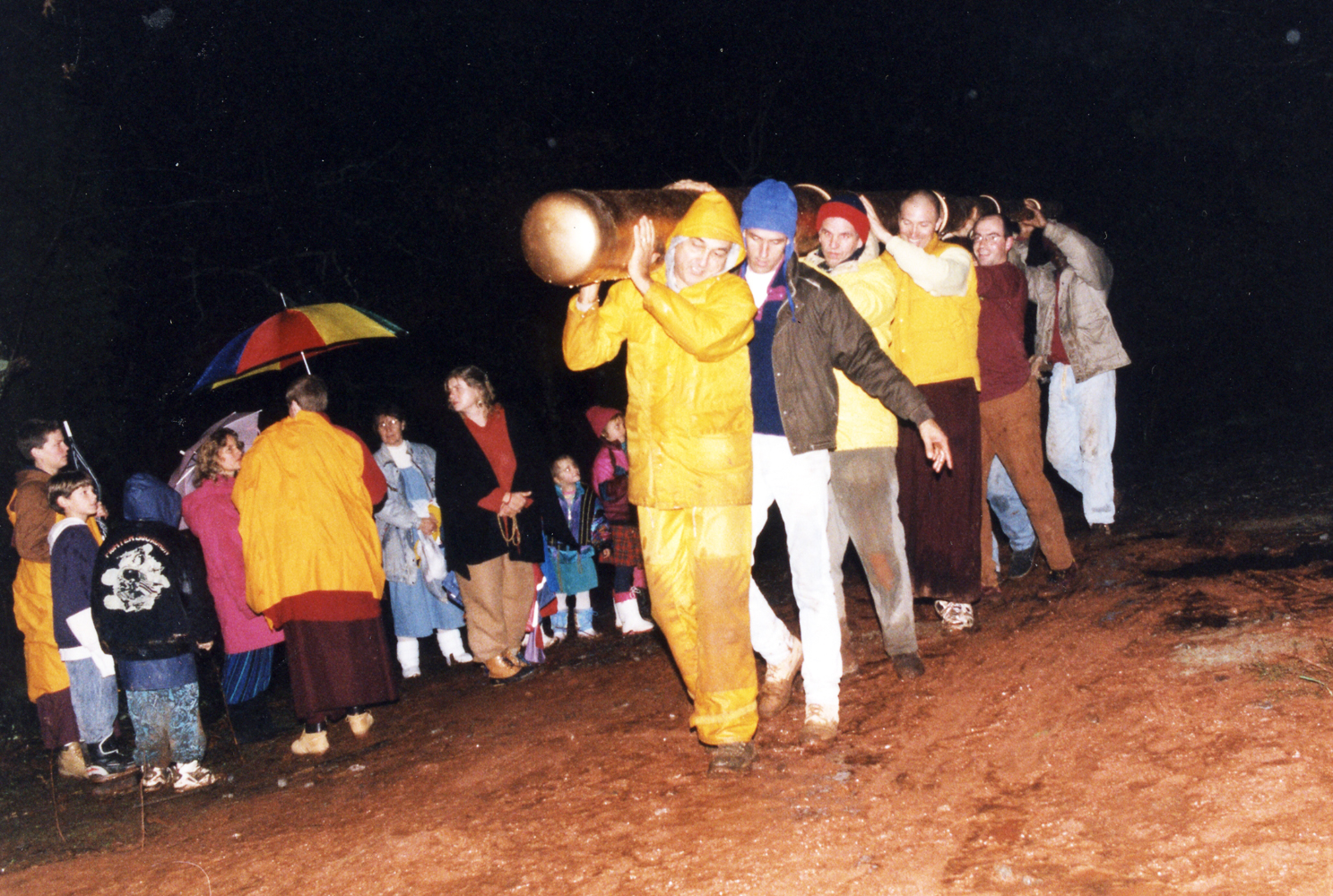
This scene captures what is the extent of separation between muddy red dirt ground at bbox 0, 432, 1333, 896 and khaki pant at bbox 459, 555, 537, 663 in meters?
0.30

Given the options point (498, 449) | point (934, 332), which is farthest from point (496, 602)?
point (934, 332)

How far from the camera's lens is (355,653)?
214 inches

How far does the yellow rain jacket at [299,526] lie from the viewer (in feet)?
17.3

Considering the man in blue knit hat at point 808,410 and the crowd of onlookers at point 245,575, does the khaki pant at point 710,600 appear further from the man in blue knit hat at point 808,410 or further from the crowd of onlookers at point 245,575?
the crowd of onlookers at point 245,575

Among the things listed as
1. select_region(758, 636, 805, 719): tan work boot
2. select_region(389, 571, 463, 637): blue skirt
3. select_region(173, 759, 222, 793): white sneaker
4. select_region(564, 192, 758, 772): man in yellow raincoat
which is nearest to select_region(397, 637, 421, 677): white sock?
select_region(389, 571, 463, 637): blue skirt

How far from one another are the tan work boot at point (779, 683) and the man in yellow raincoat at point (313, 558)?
217 cm

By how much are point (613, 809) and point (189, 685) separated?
2575mm

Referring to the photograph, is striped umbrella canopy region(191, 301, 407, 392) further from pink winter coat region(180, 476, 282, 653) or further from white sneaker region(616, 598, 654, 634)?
white sneaker region(616, 598, 654, 634)

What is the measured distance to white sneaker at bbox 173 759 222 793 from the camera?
5.18 meters

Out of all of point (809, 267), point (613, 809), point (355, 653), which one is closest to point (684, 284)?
point (809, 267)

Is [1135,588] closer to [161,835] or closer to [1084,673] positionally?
[1084,673]

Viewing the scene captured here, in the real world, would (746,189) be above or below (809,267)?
above

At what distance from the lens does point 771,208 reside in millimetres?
3980

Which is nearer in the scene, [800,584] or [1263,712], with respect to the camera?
[1263,712]
